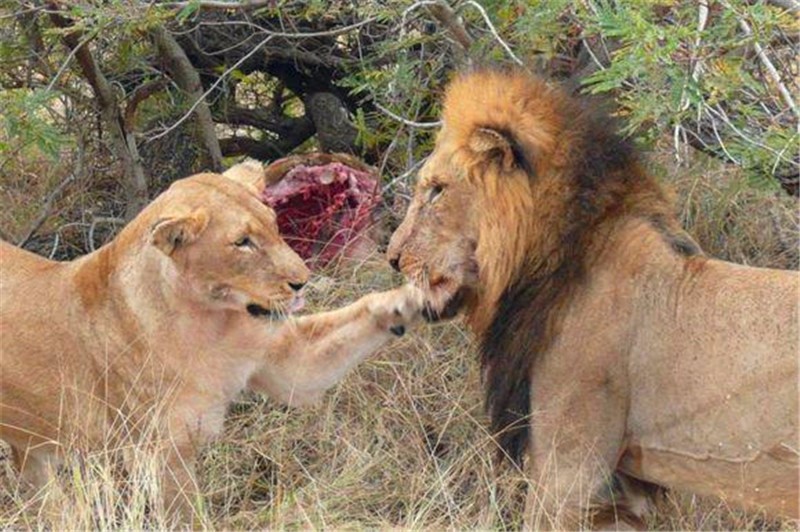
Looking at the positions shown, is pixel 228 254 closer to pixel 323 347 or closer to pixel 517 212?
pixel 323 347

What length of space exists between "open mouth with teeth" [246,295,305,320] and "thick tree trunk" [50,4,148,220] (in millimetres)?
1925

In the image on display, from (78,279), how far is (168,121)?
1993 millimetres

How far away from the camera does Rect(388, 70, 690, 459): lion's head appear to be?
3525 millimetres

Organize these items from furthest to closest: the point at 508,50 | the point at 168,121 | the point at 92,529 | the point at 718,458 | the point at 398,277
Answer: the point at 168,121 → the point at 398,277 → the point at 508,50 → the point at 92,529 → the point at 718,458

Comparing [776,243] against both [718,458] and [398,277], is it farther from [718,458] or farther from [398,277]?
[718,458]

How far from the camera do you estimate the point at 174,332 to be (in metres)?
3.76

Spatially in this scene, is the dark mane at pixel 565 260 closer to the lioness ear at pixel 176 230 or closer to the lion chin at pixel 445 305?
the lion chin at pixel 445 305

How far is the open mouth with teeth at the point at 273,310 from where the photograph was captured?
3.68 metres

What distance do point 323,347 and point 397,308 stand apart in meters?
0.28

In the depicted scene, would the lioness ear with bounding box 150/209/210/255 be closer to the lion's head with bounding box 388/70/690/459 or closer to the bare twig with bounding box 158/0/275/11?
the lion's head with bounding box 388/70/690/459

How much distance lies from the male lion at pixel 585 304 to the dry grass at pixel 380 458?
286 mm

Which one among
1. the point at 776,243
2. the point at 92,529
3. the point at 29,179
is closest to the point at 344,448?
the point at 92,529

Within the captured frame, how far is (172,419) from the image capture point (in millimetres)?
3689

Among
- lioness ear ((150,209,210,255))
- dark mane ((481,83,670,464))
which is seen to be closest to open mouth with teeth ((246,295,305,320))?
lioness ear ((150,209,210,255))
